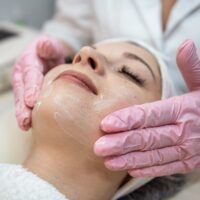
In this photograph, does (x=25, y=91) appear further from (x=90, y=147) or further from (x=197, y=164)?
(x=197, y=164)

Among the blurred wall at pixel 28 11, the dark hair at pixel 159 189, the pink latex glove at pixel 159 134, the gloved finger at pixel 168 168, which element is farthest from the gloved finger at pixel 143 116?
the blurred wall at pixel 28 11

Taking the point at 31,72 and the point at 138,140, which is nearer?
the point at 138,140

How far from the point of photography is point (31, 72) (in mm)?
1263

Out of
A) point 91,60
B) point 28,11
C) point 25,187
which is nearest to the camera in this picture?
point 25,187

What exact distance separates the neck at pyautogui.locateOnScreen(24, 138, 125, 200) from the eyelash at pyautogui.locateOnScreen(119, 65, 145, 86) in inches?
9.8

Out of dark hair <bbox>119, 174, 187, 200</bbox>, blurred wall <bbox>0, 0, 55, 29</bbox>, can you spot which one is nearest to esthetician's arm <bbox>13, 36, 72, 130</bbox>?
dark hair <bbox>119, 174, 187, 200</bbox>

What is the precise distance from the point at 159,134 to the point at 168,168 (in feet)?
0.33

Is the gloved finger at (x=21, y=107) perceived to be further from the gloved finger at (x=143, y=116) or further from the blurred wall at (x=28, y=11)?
the blurred wall at (x=28, y=11)

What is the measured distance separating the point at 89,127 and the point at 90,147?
2.1 inches

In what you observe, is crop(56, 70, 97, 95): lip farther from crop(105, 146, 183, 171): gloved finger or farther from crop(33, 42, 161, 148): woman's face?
crop(105, 146, 183, 171): gloved finger

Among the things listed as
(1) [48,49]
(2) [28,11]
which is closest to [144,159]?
A: (1) [48,49]

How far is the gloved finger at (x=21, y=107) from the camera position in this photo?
1.12m

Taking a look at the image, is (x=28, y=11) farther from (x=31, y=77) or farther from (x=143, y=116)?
(x=143, y=116)

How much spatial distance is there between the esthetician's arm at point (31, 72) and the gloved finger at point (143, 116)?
278 millimetres
